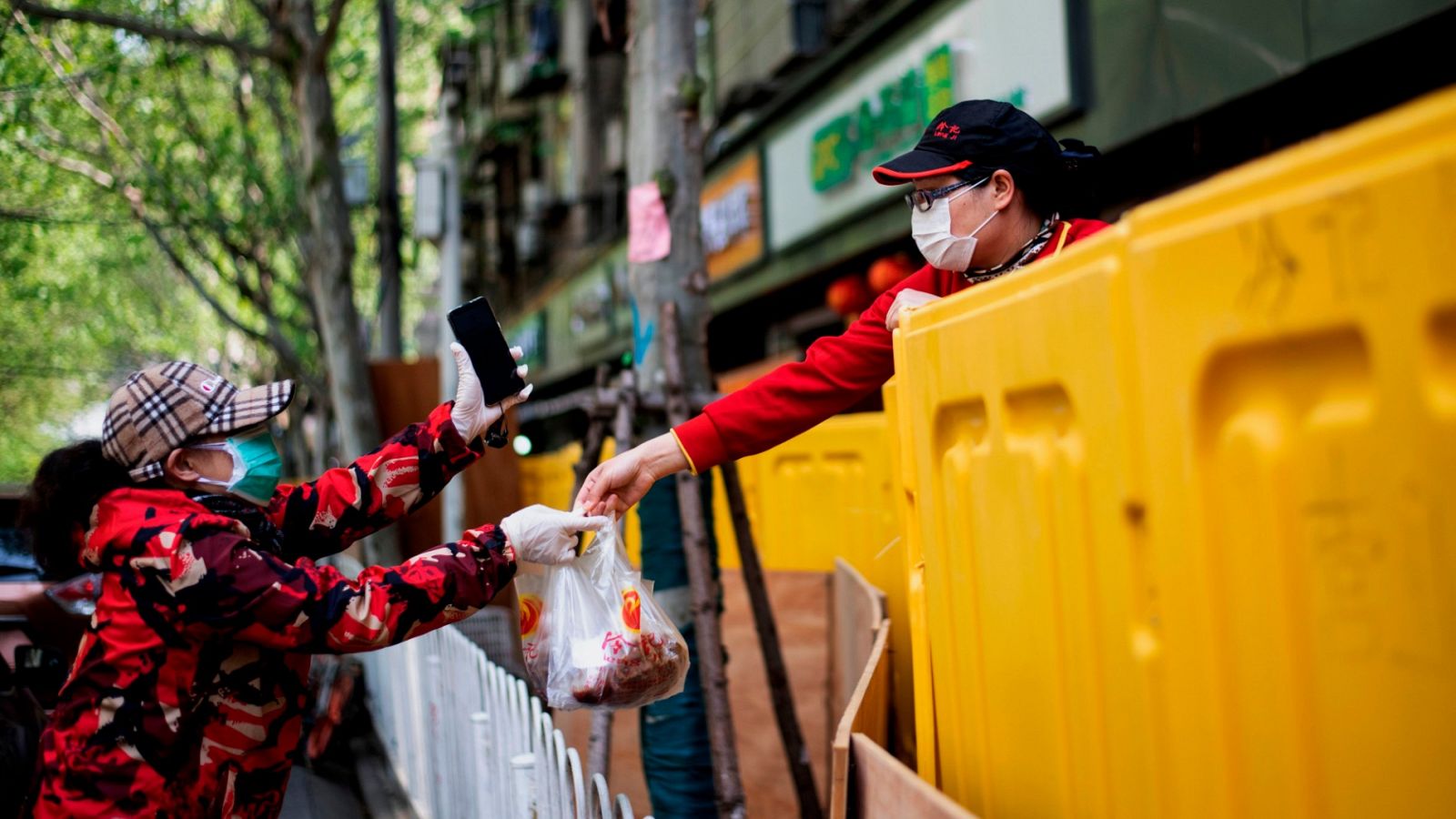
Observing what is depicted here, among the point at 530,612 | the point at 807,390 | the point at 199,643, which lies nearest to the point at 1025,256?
the point at 807,390

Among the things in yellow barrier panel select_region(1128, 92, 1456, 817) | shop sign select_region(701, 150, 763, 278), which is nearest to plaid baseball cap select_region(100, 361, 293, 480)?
yellow barrier panel select_region(1128, 92, 1456, 817)

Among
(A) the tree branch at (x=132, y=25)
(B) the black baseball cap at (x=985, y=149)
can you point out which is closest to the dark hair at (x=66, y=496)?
(B) the black baseball cap at (x=985, y=149)

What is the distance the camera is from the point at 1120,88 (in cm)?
677

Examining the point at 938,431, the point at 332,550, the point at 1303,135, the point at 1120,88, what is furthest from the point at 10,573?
the point at 1303,135

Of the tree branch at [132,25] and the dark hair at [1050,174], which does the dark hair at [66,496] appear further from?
the tree branch at [132,25]

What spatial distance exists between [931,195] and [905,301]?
0.80 ft

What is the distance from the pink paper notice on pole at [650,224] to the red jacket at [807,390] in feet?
6.74

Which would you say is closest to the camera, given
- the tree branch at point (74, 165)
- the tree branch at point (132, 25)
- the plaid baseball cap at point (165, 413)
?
the plaid baseball cap at point (165, 413)

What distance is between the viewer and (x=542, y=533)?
2.56 m

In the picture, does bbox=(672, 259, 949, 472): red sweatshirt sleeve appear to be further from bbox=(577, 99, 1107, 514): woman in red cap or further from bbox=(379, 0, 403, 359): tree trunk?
bbox=(379, 0, 403, 359): tree trunk

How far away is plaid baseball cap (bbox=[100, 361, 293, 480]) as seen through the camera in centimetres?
245

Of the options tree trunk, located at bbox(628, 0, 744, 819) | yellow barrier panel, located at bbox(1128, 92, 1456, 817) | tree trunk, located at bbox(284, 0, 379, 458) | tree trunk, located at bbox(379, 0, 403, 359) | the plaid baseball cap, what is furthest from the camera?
tree trunk, located at bbox(379, 0, 403, 359)

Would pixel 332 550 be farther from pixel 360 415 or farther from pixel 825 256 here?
pixel 825 256

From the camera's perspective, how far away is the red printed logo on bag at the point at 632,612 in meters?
2.61
